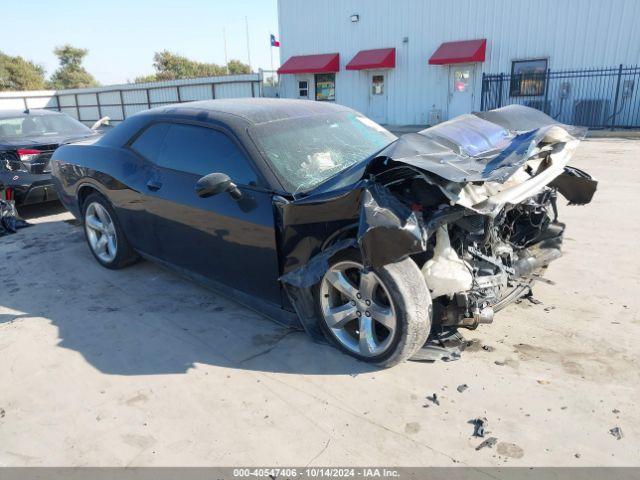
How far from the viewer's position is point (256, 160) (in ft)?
11.5

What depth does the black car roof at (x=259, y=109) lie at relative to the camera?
392 cm

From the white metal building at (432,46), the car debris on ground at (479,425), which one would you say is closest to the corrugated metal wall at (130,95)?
the white metal building at (432,46)

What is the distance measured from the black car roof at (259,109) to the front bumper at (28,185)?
3370 mm

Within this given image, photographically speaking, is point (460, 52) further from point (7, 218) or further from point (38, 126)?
point (7, 218)

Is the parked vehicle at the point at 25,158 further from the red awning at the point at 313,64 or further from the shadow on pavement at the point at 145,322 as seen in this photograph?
the red awning at the point at 313,64

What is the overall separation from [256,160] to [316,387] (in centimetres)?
160

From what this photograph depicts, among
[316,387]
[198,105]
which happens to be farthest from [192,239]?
[316,387]

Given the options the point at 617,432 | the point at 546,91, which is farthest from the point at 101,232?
the point at 546,91

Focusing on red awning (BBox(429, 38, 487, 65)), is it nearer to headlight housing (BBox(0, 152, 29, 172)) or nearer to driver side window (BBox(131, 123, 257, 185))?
headlight housing (BBox(0, 152, 29, 172))

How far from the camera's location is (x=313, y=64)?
23.2 metres

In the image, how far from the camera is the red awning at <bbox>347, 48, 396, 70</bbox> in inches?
824

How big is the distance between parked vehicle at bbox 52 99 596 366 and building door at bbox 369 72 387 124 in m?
18.5

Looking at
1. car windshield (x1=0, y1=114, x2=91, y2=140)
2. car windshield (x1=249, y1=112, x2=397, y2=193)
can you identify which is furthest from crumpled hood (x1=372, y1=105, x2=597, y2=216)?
car windshield (x1=0, y1=114, x2=91, y2=140)

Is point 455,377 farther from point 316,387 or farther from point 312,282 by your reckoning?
point 312,282
